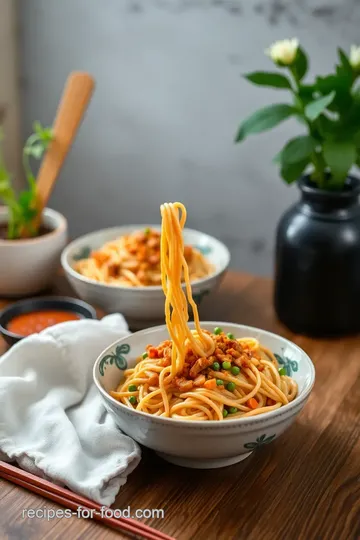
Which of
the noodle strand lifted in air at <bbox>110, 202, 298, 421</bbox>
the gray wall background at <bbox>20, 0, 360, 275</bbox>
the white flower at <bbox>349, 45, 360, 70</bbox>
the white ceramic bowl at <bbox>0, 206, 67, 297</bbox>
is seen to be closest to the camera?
the noodle strand lifted in air at <bbox>110, 202, 298, 421</bbox>

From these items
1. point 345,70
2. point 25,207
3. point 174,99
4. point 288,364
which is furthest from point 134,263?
point 174,99

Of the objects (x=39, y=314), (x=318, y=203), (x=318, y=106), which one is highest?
(x=318, y=106)

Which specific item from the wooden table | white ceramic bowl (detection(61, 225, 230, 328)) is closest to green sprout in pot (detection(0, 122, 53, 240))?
white ceramic bowl (detection(61, 225, 230, 328))

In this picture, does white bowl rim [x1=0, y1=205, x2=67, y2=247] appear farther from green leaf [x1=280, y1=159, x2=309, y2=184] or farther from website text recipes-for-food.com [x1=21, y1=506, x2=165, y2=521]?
website text recipes-for-food.com [x1=21, y1=506, x2=165, y2=521]

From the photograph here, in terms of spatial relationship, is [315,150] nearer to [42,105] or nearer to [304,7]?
[304,7]

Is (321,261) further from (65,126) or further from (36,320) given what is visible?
(65,126)

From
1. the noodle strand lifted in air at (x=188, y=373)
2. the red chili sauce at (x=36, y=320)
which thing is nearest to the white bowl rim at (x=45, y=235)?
the red chili sauce at (x=36, y=320)

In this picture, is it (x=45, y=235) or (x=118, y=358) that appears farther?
(x=45, y=235)
